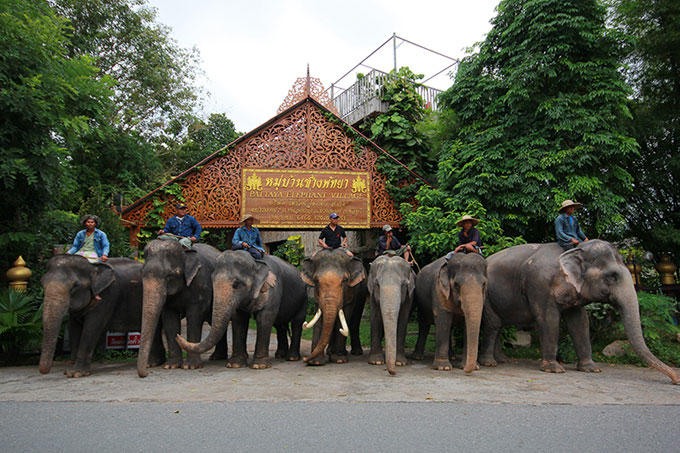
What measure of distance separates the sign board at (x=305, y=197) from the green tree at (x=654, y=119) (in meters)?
6.89

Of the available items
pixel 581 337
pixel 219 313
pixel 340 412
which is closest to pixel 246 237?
pixel 219 313

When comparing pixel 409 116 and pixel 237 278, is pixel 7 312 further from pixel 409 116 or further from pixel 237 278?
pixel 409 116

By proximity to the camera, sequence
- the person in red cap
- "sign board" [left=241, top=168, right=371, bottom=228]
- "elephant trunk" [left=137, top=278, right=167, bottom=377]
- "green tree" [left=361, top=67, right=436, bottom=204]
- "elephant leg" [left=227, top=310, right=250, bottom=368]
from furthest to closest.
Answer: "green tree" [left=361, top=67, right=436, bottom=204]
"sign board" [left=241, top=168, right=371, bottom=228]
the person in red cap
"elephant leg" [left=227, top=310, right=250, bottom=368]
"elephant trunk" [left=137, top=278, right=167, bottom=377]

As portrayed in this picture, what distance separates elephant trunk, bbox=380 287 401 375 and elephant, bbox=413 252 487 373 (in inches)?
34.5

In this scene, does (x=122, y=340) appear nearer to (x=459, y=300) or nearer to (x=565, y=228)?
(x=459, y=300)

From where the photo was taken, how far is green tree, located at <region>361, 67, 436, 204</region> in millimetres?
12849

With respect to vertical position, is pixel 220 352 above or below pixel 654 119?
Result: below

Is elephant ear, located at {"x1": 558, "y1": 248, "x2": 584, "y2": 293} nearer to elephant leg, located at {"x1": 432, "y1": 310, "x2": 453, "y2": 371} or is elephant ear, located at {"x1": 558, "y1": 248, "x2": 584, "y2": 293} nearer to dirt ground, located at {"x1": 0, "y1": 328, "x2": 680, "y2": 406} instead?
dirt ground, located at {"x1": 0, "y1": 328, "x2": 680, "y2": 406}

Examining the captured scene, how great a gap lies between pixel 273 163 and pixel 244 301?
17.3 ft

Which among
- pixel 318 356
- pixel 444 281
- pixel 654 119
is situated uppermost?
pixel 654 119

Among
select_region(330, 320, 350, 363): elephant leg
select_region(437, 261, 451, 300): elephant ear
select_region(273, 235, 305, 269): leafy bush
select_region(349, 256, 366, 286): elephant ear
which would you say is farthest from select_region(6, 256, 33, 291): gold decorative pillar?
select_region(273, 235, 305, 269): leafy bush

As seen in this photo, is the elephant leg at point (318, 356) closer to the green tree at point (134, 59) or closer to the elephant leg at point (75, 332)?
the elephant leg at point (75, 332)

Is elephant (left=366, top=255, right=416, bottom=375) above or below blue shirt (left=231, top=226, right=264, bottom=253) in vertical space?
below

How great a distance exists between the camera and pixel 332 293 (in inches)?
308
